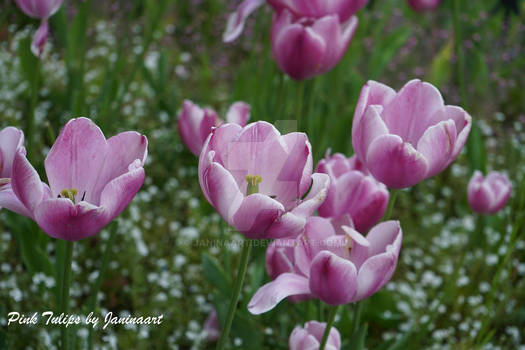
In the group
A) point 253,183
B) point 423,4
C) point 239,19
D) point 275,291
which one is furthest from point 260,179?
point 423,4

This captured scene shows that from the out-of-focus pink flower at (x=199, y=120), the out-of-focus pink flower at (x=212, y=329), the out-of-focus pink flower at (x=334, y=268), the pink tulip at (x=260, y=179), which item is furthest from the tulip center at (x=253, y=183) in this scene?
the out-of-focus pink flower at (x=212, y=329)

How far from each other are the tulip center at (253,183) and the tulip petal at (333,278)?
0.36 feet

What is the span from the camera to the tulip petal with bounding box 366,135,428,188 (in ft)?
2.58

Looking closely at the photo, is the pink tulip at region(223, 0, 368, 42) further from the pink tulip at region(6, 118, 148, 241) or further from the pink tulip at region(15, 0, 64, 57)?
the pink tulip at region(6, 118, 148, 241)

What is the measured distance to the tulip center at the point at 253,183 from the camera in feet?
2.38

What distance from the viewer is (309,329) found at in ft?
2.86

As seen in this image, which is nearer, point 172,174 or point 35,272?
point 35,272

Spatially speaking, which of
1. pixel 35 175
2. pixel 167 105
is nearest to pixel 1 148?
pixel 35 175

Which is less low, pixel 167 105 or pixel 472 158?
pixel 472 158

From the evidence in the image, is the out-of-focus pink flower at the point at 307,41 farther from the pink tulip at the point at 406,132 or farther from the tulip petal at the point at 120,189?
the tulip petal at the point at 120,189

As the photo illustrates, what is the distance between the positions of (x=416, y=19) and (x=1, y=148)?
10.5 feet

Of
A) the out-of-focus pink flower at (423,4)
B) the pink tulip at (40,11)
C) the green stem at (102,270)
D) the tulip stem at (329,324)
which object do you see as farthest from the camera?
the out-of-focus pink flower at (423,4)

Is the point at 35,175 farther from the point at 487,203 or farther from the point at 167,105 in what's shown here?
the point at 167,105

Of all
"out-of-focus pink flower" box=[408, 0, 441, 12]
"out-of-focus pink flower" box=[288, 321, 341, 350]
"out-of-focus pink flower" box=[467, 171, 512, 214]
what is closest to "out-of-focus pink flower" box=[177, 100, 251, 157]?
"out-of-focus pink flower" box=[288, 321, 341, 350]
